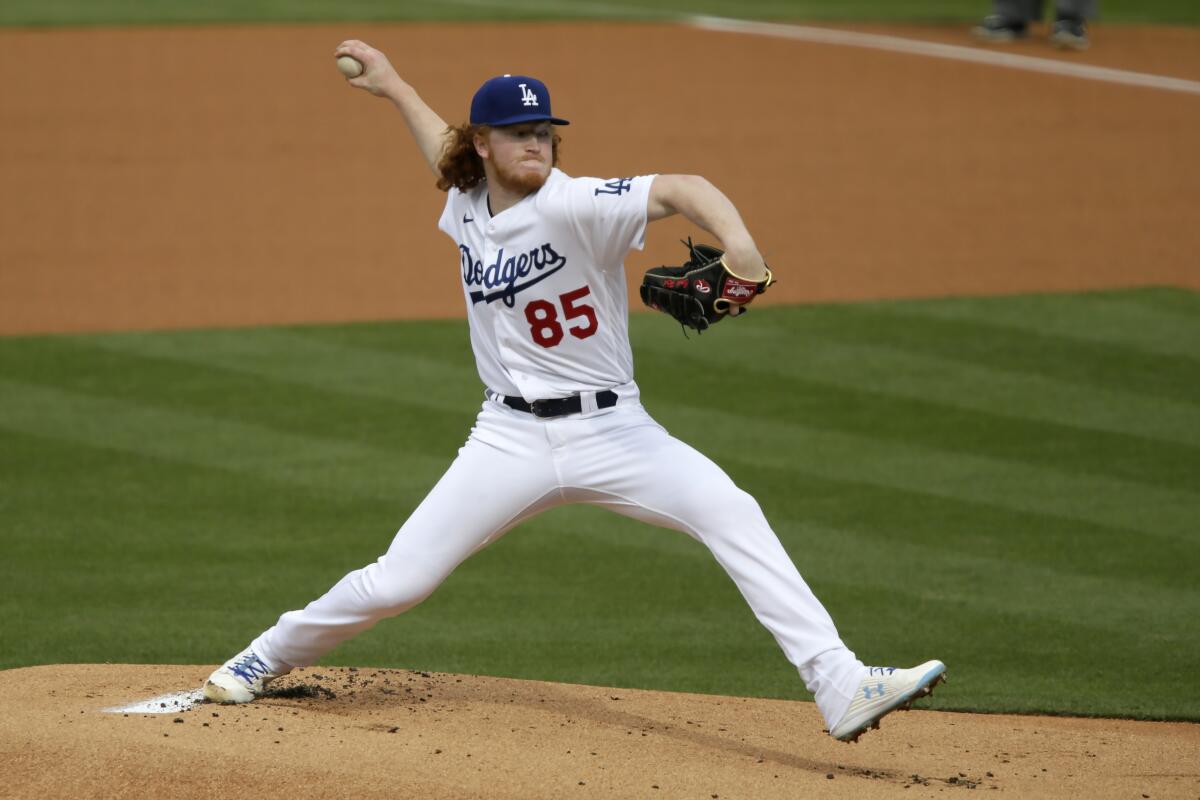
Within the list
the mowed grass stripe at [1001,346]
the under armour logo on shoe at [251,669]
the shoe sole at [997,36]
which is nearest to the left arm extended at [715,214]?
A: the under armour logo on shoe at [251,669]

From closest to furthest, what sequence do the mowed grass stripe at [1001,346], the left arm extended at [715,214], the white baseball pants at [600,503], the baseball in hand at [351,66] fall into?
1. the left arm extended at [715,214]
2. the white baseball pants at [600,503]
3. the baseball in hand at [351,66]
4. the mowed grass stripe at [1001,346]

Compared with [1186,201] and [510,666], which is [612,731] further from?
[1186,201]

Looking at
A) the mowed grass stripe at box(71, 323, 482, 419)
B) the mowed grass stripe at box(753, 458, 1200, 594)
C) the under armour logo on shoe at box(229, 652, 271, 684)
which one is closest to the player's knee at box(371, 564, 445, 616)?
the under armour logo on shoe at box(229, 652, 271, 684)

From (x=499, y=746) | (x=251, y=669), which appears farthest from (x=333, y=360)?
(x=499, y=746)

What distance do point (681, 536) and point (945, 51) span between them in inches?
525

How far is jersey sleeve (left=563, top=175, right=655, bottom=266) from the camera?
4949 mm

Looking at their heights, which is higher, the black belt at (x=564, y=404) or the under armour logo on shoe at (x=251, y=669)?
the black belt at (x=564, y=404)

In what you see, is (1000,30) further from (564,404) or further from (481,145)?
(564,404)

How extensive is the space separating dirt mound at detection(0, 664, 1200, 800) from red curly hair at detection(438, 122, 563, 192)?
5.21ft

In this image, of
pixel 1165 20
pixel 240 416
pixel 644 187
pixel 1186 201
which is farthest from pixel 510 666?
pixel 1165 20

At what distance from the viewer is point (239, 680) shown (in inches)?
214

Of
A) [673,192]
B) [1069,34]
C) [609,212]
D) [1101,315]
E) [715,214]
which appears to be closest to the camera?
[715,214]

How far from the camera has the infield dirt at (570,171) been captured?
502 centimetres

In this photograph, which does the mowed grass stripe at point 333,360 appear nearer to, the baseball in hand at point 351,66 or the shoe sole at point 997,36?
the baseball in hand at point 351,66
